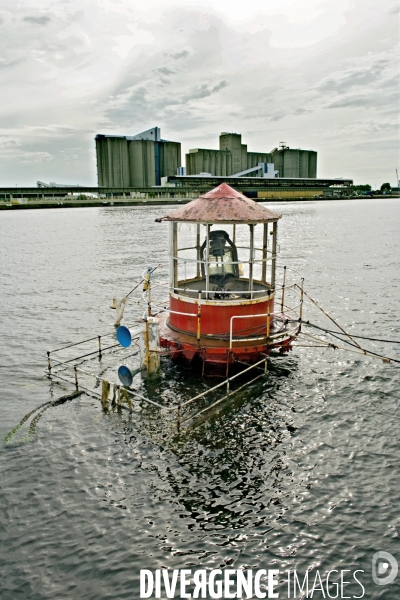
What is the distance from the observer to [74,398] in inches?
626

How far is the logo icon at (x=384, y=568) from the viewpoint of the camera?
8914mm

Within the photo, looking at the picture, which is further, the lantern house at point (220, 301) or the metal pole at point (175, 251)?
the metal pole at point (175, 251)

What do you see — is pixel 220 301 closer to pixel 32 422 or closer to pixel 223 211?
pixel 223 211

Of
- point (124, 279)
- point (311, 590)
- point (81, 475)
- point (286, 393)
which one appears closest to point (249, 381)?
point (286, 393)

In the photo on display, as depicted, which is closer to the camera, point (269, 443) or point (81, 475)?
point (81, 475)

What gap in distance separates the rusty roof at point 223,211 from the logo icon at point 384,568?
995 cm

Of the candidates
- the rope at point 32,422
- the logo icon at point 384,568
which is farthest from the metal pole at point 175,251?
the logo icon at point 384,568

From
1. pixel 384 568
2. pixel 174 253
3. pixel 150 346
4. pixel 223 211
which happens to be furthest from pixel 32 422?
pixel 384 568

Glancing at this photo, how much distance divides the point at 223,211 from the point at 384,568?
35.6 ft

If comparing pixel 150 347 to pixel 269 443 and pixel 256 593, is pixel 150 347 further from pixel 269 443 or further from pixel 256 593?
pixel 256 593

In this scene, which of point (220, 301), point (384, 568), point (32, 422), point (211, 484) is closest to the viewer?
point (384, 568)

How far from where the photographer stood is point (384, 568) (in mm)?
9078

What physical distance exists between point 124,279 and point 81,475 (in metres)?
29.6

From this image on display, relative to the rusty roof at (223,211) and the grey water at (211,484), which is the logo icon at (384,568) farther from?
the rusty roof at (223,211)
